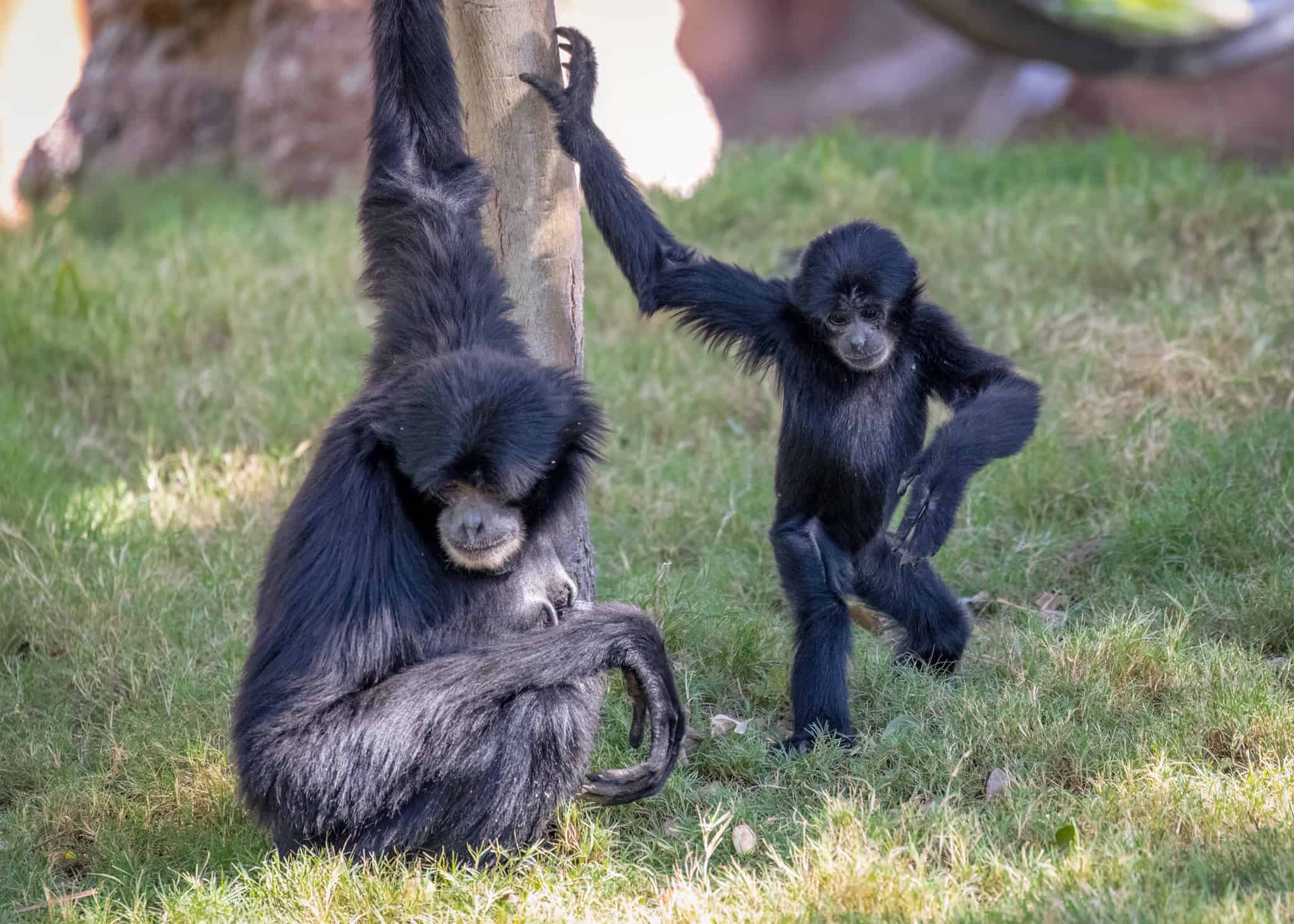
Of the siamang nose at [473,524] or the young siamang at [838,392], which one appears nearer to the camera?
the siamang nose at [473,524]

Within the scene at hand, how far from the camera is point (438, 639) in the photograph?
3.86 metres

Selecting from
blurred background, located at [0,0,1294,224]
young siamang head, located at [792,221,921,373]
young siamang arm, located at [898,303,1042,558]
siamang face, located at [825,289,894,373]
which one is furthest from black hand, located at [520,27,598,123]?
blurred background, located at [0,0,1294,224]

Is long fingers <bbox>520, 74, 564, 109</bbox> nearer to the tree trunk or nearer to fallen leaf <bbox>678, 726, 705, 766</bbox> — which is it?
the tree trunk

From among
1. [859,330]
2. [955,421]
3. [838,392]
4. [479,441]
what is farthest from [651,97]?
[479,441]

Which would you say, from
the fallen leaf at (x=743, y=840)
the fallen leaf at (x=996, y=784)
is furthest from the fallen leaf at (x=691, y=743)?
the fallen leaf at (x=996, y=784)

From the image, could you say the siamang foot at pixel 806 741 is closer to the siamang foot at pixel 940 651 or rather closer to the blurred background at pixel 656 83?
the siamang foot at pixel 940 651

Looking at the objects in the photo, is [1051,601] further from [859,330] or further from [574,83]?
[574,83]

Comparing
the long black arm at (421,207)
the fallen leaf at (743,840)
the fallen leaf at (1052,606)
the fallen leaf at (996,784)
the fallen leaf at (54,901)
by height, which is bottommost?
the fallen leaf at (54,901)

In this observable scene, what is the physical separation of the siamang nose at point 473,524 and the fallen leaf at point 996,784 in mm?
1842

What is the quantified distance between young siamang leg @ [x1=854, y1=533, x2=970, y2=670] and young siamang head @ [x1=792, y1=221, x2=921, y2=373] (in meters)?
0.76

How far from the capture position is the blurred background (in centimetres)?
1153

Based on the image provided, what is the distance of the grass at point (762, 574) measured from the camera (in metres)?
3.64

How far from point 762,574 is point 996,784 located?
195cm

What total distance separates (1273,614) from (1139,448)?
1.45 metres
